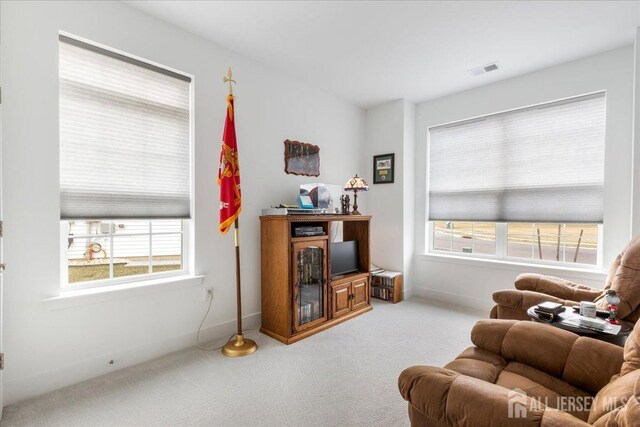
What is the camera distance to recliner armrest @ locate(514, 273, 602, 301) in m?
2.41

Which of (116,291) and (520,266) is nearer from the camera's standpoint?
(116,291)

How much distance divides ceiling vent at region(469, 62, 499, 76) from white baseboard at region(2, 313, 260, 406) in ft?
12.3

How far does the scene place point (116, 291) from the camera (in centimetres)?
226

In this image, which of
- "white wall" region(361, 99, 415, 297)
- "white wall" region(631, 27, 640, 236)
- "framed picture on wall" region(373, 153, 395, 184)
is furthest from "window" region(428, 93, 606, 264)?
"framed picture on wall" region(373, 153, 395, 184)

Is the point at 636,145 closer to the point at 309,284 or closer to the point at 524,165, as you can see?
the point at 524,165

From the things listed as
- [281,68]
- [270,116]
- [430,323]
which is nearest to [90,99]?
[270,116]

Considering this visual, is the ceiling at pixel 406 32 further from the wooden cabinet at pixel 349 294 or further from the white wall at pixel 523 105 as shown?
the wooden cabinet at pixel 349 294

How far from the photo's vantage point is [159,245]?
8.69ft

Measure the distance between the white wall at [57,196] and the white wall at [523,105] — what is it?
7.10ft

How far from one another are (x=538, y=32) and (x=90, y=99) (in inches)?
145

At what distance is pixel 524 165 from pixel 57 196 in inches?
174

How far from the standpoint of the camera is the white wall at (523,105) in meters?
2.88

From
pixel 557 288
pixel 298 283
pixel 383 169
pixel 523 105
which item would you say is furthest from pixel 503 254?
pixel 298 283

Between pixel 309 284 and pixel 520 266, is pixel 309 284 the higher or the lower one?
the lower one
